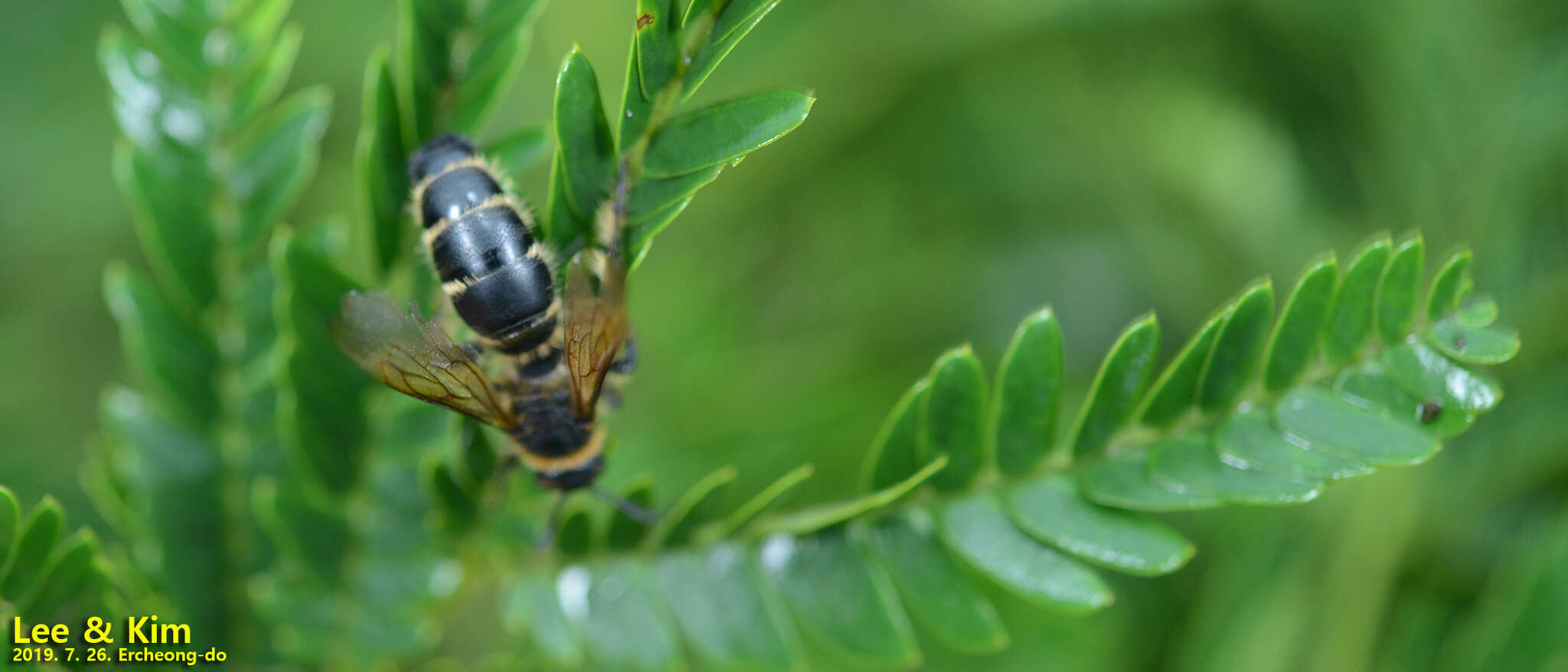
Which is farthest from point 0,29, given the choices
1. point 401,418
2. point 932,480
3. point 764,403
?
point 932,480

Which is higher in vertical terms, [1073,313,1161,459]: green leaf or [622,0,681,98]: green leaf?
[622,0,681,98]: green leaf

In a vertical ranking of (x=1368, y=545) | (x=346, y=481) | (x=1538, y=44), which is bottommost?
(x=1368, y=545)

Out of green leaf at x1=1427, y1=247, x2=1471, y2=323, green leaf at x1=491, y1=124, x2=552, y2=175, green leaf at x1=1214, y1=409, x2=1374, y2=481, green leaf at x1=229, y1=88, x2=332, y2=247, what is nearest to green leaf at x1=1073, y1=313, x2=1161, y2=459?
green leaf at x1=1214, y1=409, x2=1374, y2=481

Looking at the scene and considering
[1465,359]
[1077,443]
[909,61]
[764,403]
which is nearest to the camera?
[1465,359]

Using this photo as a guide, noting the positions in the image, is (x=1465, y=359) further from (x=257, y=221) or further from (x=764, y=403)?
(x=257, y=221)

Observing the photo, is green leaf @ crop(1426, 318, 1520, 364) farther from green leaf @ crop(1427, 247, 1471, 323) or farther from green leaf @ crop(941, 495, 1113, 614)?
green leaf @ crop(941, 495, 1113, 614)

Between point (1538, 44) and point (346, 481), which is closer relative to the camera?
point (346, 481)
